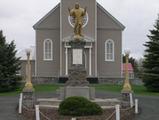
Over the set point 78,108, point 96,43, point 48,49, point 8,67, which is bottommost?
point 78,108

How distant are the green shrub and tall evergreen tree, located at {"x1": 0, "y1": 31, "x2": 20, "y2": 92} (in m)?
22.6

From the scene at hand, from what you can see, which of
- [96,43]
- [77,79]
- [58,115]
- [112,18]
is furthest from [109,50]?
[58,115]

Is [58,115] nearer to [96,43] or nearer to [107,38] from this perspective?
[96,43]

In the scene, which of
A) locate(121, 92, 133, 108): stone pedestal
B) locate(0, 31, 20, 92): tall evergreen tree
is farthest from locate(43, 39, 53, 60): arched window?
locate(121, 92, 133, 108): stone pedestal

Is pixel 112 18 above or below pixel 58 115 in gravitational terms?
above

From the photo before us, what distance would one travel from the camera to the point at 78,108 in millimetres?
19766

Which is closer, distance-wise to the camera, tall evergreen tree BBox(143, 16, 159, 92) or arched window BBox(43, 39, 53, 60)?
tall evergreen tree BBox(143, 16, 159, 92)

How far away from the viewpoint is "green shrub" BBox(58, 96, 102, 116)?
19641 millimetres

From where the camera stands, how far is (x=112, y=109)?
22.5 metres

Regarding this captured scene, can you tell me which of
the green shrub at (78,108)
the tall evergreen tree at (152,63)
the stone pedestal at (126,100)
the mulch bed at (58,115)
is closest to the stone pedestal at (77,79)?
the stone pedestal at (126,100)

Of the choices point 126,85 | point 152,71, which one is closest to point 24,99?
point 126,85

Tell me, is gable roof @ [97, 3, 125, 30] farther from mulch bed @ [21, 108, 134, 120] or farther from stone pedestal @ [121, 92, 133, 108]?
mulch bed @ [21, 108, 134, 120]

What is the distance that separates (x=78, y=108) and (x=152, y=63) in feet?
77.5

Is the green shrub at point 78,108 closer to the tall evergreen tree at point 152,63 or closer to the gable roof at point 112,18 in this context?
the tall evergreen tree at point 152,63
